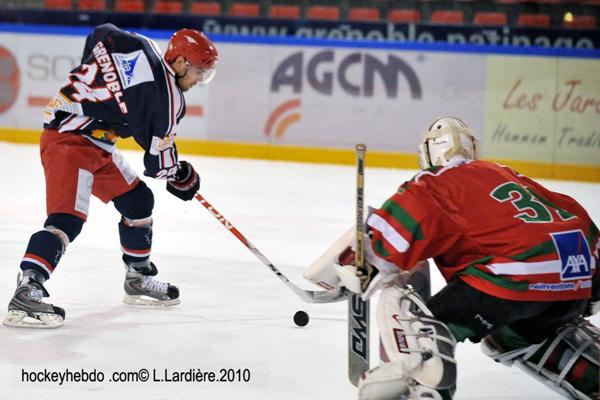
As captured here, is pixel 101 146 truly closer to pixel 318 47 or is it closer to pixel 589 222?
pixel 589 222

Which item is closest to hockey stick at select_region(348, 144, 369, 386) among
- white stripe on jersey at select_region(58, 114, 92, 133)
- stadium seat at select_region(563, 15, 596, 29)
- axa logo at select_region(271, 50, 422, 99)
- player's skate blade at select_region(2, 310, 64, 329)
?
player's skate blade at select_region(2, 310, 64, 329)

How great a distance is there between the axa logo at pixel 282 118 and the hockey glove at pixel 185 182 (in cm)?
508

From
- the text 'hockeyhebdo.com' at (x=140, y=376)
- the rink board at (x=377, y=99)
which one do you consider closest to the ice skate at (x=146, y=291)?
the text 'hockeyhebdo.com' at (x=140, y=376)

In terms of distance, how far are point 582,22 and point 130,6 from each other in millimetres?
4091

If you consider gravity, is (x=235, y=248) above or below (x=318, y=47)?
below

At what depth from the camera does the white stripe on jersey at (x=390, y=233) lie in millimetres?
2664

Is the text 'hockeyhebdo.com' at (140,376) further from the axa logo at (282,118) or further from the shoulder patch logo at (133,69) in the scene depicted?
the axa logo at (282,118)

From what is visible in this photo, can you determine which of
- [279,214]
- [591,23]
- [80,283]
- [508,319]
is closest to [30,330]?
[80,283]

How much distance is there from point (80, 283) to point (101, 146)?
75 cm

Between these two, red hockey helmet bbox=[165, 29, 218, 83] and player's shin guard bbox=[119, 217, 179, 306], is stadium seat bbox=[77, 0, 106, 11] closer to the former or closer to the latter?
player's shin guard bbox=[119, 217, 179, 306]

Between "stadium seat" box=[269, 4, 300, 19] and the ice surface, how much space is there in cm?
305

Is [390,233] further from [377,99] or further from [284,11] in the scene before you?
[284,11]

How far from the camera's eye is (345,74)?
9.13 metres

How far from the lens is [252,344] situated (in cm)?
365
